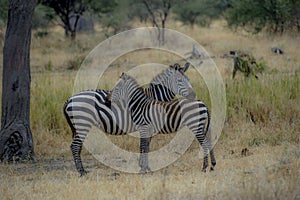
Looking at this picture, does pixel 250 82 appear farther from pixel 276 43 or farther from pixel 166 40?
pixel 166 40

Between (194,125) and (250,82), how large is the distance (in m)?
3.59

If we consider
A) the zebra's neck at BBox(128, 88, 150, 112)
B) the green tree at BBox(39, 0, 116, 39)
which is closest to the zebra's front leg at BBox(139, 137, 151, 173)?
the zebra's neck at BBox(128, 88, 150, 112)

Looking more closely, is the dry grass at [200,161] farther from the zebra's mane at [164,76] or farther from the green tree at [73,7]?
the green tree at [73,7]

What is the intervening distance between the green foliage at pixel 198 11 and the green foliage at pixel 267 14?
9.22 metres

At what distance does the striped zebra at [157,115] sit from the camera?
24.4 feet

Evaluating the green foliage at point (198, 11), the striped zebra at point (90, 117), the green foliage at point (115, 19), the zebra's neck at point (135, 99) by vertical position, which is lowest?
the striped zebra at point (90, 117)

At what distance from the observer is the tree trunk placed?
8.15m

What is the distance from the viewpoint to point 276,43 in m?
20.6

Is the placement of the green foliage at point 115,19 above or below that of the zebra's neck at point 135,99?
above

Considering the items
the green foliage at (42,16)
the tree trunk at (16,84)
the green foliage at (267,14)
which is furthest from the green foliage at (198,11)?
the tree trunk at (16,84)

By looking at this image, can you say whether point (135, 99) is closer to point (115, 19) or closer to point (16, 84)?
point (16, 84)

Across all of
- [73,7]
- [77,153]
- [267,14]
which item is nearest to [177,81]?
[77,153]

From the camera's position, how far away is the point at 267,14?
79.3 feet

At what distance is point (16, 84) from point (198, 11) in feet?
90.9
